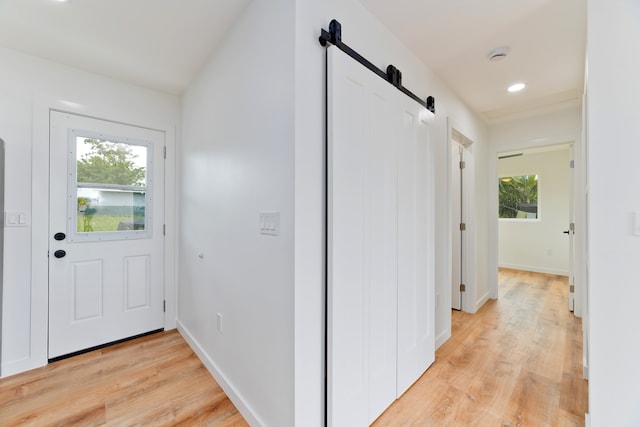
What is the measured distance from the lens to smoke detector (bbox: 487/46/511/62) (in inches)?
77.6

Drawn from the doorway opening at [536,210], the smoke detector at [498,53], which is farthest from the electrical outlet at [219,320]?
the doorway opening at [536,210]

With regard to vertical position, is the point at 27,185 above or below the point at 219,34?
below

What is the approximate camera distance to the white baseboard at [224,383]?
1.50 metres

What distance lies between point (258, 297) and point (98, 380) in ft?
5.00

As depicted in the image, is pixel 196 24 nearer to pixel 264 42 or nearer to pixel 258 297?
pixel 264 42

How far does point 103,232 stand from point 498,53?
3.58 meters

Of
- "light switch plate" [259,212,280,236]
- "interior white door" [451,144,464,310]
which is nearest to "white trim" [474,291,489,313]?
"interior white door" [451,144,464,310]

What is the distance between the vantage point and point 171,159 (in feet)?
8.86

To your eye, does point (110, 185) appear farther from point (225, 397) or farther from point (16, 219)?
point (225, 397)

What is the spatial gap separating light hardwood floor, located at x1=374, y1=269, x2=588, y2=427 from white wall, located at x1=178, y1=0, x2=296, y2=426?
789mm

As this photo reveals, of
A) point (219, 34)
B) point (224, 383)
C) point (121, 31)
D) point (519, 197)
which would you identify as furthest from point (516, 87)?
point (519, 197)

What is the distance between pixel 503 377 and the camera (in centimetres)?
194

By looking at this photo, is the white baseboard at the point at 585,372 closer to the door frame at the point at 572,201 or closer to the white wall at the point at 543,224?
the door frame at the point at 572,201

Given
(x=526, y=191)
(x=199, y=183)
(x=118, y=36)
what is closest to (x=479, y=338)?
(x=199, y=183)
